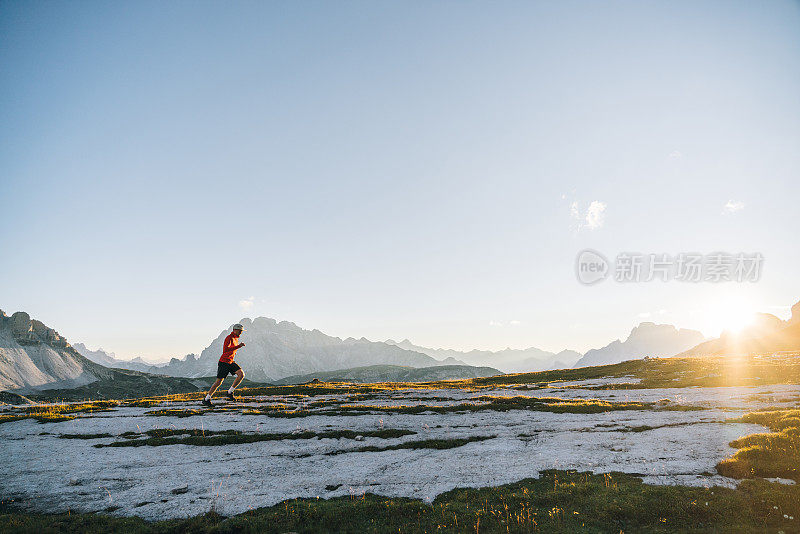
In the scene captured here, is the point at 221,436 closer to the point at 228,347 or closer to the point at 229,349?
the point at 229,349

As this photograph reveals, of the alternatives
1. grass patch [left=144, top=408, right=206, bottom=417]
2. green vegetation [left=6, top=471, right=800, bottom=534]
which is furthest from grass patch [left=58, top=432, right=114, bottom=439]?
green vegetation [left=6, top=471, right=800, bottom=534]

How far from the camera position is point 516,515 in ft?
37.2

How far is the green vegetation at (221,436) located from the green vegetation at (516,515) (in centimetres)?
805

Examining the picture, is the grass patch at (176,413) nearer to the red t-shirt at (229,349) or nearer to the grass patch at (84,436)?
the red t-shirt at (229,349)

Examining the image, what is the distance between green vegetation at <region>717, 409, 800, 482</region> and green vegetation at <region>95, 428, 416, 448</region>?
15.2m

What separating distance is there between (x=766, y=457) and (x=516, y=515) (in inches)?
457

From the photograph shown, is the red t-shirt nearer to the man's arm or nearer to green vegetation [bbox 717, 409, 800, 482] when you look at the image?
the man's arm

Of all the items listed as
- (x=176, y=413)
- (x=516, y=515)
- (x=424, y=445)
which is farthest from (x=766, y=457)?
(x=176, y=413)

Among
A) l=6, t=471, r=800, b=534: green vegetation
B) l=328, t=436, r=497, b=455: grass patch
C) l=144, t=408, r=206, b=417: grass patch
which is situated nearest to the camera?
l=6, t=471, r=800, b=534: green vegetation

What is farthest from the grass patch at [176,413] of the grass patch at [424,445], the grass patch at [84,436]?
the grass patch at [424,445]

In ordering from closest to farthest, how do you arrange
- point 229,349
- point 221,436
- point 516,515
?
point 516,515 < point 221,436 < point 229,349

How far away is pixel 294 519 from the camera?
11.2m

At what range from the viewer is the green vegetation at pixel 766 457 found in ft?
45.4

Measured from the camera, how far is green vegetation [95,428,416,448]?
64.8 feet
